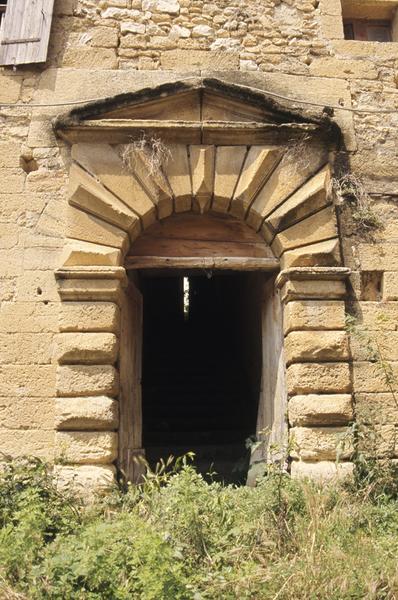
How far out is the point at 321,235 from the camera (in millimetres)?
5340

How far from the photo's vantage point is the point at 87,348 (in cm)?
491

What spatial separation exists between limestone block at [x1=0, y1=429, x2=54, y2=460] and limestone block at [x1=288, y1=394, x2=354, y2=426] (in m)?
2.03

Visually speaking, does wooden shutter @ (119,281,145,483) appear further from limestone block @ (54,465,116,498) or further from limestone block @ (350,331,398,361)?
limestone block @ (350,331,398,361)

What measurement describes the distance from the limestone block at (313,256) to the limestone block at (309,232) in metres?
0.06

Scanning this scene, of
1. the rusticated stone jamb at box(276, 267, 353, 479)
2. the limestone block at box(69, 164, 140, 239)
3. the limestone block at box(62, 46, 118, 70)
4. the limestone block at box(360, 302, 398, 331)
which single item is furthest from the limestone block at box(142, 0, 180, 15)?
the limestone block at box(360, 302, 398, 331)

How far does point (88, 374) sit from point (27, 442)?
74 cm

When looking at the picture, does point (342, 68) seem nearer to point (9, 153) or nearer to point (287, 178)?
point (287, 178)

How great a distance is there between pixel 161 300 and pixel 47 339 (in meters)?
6.26

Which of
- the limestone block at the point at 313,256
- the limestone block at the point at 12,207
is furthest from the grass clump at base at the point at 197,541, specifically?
the limestone block at the point at 12,207

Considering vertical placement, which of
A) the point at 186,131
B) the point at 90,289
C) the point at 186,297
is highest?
the point at 186,297

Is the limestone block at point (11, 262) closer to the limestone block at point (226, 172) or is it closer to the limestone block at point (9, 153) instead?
the limestone block at point (9, 153)

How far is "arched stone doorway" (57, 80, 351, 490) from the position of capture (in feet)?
16.1

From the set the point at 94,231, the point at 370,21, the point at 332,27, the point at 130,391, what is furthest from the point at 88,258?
the point at 370,21

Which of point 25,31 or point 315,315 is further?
point 25,31
